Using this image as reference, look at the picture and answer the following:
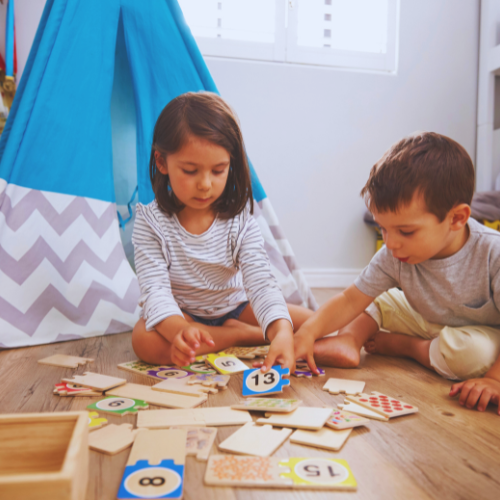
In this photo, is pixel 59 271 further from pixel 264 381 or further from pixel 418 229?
pixel 418 229

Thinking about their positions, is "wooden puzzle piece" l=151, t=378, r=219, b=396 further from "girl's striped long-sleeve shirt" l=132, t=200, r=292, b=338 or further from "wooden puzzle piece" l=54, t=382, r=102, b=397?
"girl's striped long-sleeve shirt" l=132, t=200, r=292, b=338

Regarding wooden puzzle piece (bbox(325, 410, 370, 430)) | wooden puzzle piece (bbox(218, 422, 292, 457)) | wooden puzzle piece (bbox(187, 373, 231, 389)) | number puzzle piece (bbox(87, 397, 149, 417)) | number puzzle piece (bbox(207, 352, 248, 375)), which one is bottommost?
number puzzle piece (bbox(207, 352, 248, 375))

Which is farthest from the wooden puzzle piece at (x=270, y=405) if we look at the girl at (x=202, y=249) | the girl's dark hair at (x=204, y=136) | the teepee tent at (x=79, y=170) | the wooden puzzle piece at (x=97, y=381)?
the teepee tent at (x=79, y=170)

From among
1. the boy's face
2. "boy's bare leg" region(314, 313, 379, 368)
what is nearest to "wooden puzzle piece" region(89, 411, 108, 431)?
"boy's bare leg" region(314, 313, 379, 368)

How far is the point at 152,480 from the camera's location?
47 centimetres

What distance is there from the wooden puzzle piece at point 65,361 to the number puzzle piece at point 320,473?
569mm

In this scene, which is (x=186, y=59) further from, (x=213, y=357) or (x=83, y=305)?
(x=213, y=357)

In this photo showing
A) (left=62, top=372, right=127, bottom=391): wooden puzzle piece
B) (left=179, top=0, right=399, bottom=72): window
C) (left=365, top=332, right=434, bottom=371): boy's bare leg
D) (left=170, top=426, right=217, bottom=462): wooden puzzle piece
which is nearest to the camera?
(left=170, top=426, right=217, bottom=462): wooden puzzle piece

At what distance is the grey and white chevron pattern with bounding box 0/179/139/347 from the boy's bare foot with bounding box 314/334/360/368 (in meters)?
0.60

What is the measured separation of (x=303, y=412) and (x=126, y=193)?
1138 millimetres

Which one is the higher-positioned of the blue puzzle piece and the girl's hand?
the girl's hand

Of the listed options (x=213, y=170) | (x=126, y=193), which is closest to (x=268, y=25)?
(x=126, y=193)

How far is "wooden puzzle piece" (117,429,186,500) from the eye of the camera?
1.47 feet

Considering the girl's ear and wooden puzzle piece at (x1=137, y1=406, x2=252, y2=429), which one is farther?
the girl's ear
